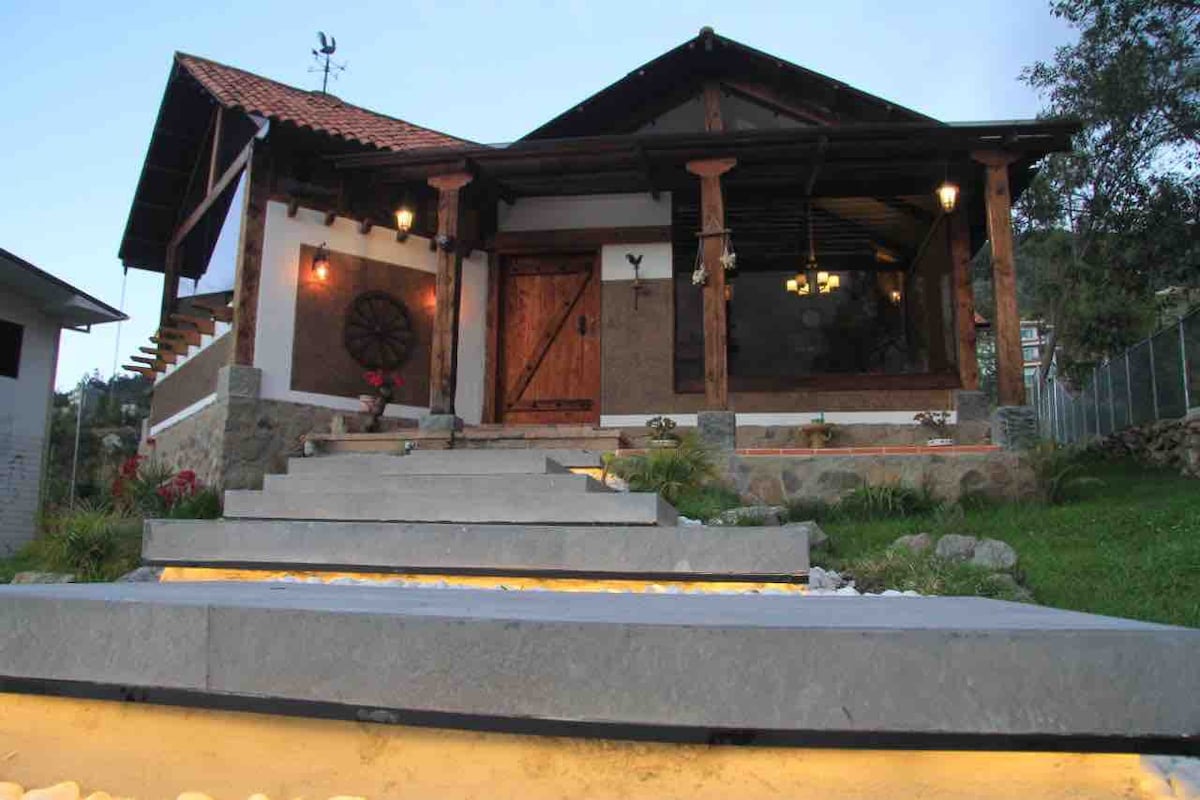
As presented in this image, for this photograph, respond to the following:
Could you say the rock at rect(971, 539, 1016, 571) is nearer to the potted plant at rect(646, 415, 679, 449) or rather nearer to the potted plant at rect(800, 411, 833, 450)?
the potted plant at rect(646, 415, 679, 449)

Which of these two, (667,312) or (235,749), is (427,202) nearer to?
(667,312)

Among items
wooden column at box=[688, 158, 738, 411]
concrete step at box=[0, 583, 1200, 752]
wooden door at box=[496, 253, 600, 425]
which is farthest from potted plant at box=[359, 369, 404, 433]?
concrete step at box=[0, 583, 1200, 752]

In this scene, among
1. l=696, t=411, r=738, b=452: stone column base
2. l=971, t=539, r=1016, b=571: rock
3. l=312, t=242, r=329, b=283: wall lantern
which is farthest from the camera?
l=312, t=242, r=329, b=283: wall lantern

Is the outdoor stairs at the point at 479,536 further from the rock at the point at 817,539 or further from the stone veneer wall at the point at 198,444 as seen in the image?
the stone veneer wall at the point at 198,444

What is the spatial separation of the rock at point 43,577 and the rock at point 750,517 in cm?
462

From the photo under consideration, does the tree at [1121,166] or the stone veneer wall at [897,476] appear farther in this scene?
the tree at [1121,166]

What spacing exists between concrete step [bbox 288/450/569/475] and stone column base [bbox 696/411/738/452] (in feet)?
A: 6.35

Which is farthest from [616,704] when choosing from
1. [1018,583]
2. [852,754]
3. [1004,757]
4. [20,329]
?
[20,329]

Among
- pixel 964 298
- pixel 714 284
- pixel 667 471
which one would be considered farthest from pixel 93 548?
pixel 964 298

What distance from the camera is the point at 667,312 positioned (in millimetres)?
10273

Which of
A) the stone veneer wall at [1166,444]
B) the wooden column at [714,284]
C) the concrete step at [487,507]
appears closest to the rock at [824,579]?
the concrete step at [487,507]

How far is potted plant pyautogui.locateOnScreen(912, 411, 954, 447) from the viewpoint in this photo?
29.8 ft

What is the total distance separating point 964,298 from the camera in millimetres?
9609

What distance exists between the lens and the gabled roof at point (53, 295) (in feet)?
37.1
